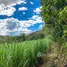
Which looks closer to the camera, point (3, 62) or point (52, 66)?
point (3, 62)

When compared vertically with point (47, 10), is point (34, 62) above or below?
below

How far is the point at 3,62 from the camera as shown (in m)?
5.12

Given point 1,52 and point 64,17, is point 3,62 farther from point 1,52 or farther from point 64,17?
point 64,17

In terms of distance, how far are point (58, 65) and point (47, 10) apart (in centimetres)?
142

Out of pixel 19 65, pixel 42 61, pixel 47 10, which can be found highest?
pixel 47 10

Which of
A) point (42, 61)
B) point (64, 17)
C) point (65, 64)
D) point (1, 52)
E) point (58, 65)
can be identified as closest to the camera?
point (64, 17)

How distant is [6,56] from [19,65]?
320 millimetres

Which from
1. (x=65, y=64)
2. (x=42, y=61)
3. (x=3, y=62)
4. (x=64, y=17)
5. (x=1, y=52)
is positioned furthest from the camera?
(x=42, y=61)

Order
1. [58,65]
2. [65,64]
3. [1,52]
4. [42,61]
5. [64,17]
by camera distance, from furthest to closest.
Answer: [42,61] → [58,65] → [65,64] → [1,52] → [64,17]

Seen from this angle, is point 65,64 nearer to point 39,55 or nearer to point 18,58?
point 18,58

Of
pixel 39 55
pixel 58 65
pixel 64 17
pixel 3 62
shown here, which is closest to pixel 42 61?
pixel 39 55

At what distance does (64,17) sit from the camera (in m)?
4.21

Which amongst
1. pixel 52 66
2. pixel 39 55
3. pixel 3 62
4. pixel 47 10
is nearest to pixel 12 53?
pixel 3 62

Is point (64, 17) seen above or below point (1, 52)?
above
